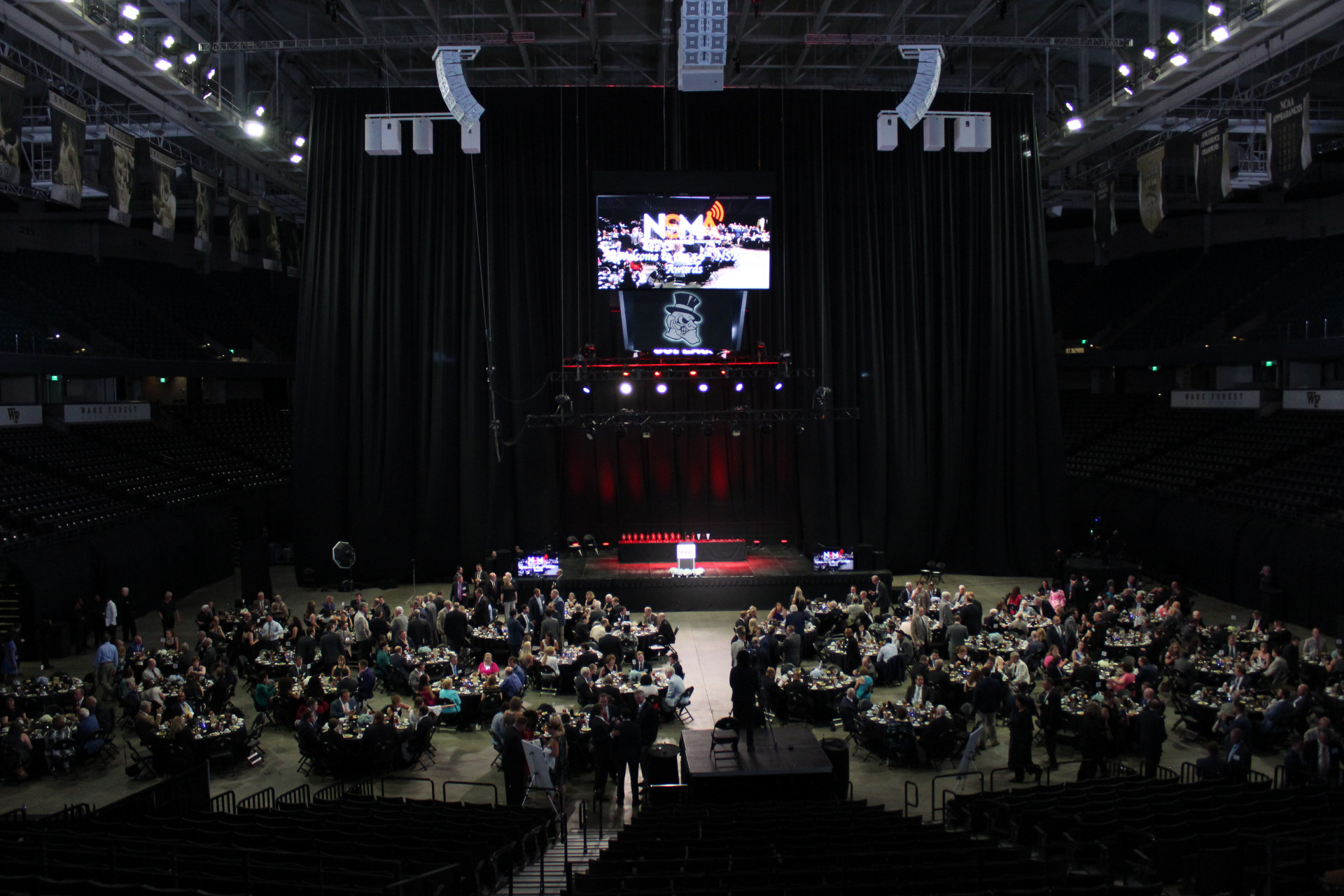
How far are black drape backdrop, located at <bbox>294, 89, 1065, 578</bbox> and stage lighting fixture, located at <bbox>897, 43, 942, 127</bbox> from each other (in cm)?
827

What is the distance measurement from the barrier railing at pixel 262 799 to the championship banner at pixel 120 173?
33.2ft

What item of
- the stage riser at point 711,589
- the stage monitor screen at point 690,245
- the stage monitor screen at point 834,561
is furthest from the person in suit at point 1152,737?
the stage monitor screen at point 690,245

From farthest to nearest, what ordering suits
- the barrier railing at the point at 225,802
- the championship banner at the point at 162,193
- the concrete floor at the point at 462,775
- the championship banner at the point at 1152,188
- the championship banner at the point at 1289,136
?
1. the championship banner at the point at 1152,188
2. the championship banner at the point at 162,193
3. the championship banner at the point at 1289,136
4. the concrete floor at the point at 462,775
5. the barrier railing at the point at 225,802

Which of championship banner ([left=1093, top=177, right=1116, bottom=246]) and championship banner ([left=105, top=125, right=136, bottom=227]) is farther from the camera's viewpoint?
championship banner ([left=1093, top=177, right=1116, bottom=246])

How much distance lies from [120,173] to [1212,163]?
1942cm

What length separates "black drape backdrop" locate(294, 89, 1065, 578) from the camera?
879 inches

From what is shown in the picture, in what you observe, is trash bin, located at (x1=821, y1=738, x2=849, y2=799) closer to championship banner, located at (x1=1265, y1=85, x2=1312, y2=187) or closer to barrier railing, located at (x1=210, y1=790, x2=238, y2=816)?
barrier railing, located at (x1=210, y1=790, x2=238, y2=816)

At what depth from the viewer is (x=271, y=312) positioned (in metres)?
33.7

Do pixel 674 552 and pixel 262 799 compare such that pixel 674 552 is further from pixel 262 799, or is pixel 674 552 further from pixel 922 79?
pixel 262 799

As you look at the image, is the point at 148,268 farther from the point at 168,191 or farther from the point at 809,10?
the point at 809,10

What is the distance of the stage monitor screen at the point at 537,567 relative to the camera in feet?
65.6

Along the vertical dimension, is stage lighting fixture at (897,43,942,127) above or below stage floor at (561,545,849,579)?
above

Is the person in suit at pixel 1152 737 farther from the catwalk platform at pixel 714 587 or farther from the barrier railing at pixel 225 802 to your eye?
the barrier railing at pixel 225 802

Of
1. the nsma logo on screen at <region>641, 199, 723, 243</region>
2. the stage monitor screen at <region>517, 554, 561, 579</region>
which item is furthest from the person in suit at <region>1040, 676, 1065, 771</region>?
the nsma logo on screen at <region>641, 199, 723, 243</region>
